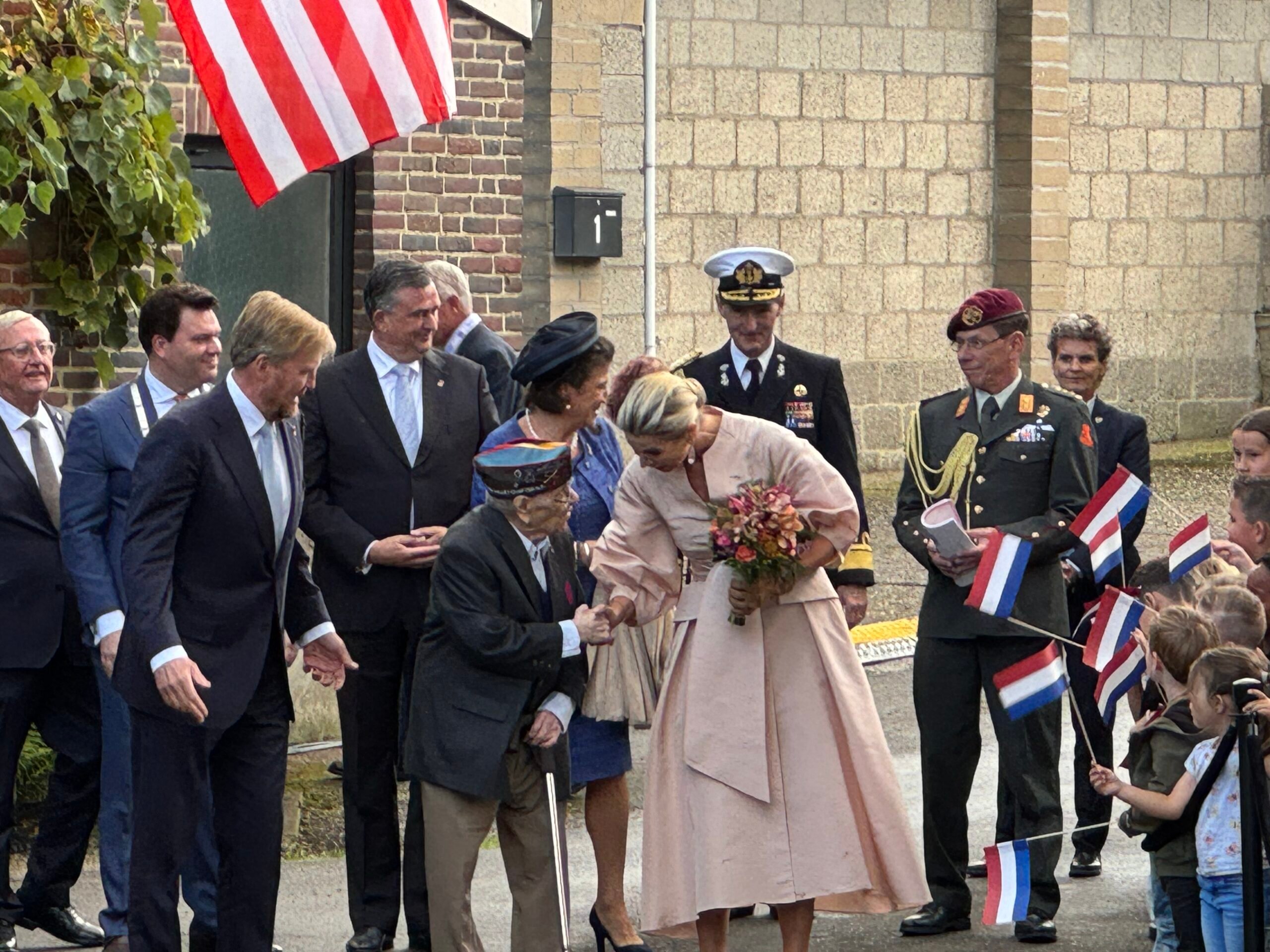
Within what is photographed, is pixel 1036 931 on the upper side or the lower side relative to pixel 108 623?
lower

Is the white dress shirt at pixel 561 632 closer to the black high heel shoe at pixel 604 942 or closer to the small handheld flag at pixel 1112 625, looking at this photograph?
the black high heel shoe at pixel 604 942

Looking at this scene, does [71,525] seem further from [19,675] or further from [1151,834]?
[1151,834]

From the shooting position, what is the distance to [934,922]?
668 centimetres

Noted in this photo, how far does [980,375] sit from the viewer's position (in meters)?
6.86

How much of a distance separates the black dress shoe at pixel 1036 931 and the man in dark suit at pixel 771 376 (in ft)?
4.09

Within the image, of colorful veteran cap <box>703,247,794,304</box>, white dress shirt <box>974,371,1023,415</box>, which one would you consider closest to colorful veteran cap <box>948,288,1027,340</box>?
white dress shirt <box>974,371,1023,415</box>

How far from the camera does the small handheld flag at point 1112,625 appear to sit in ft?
19.5

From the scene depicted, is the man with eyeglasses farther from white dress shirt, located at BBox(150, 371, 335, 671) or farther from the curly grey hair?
white dress shirt, located at BBox(150, 371, 335, 671)

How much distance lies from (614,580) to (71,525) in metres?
1.62

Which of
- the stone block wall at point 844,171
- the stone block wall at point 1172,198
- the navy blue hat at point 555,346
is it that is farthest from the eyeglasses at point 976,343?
the stone block wall at point 1172,198

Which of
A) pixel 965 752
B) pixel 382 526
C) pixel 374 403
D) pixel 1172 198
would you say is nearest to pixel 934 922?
pixel 965 752

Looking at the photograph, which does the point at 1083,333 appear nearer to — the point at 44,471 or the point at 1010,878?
the point at 1010,878

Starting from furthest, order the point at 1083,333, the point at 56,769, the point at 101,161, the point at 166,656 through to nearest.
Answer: the point at 101,161 → the point at 1083,333 → the point at 56,769 → the point at 166,656

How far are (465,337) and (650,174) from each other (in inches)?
303
